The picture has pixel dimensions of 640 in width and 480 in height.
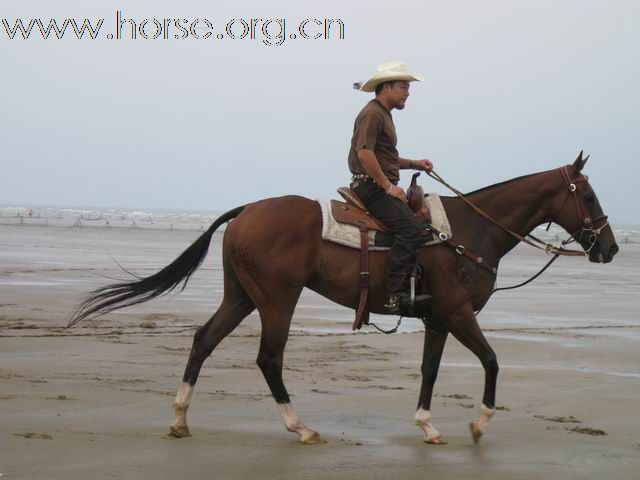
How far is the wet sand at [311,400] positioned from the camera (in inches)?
265

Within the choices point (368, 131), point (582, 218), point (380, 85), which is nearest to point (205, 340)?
point (368, 131)

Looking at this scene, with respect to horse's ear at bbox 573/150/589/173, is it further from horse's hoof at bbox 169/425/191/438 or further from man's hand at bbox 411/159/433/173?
horse's hoof at bbox 169/425/191/438

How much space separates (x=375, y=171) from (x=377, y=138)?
13.1 inches

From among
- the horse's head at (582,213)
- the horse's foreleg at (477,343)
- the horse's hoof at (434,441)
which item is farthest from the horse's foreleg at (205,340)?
the horse's head at (582,213)

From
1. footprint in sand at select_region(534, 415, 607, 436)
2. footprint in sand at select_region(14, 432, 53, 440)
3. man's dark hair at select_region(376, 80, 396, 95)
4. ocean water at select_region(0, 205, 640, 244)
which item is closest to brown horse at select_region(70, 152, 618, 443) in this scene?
footprint in sand at select_region(534, 415, 607, 436)

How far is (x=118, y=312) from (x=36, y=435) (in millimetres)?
8910

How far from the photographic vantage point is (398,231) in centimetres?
793

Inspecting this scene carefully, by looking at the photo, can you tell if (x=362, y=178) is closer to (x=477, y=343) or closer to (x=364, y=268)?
(x=364, y=268)

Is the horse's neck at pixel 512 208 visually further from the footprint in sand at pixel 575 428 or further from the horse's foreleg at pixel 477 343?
the footprint in sand at pixel 575 428

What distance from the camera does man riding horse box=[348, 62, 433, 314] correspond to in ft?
25.8

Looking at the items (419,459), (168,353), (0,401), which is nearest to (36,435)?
(0,401)

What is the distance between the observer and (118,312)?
15844mm

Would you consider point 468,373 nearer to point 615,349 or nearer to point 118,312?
point 615,349

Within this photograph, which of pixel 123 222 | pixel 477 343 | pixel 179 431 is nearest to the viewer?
pixel 179 431
